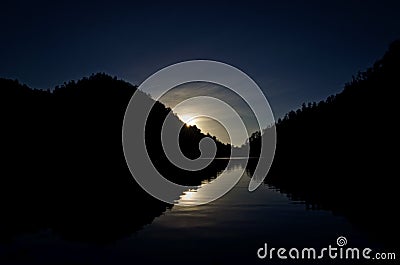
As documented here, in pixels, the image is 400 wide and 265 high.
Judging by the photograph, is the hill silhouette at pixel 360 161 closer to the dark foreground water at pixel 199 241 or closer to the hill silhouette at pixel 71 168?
the dark foreground water at pixel 199 241

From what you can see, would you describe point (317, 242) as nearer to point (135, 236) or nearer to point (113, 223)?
point (135, 236)

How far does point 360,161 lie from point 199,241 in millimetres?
74178

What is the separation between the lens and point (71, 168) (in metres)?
84.8

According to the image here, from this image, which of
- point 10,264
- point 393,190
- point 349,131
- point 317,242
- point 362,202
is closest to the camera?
point 10,264

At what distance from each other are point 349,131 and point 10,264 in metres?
108

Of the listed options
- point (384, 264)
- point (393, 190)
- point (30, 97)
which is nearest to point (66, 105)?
point (30, 97)

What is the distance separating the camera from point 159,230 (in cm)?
1758

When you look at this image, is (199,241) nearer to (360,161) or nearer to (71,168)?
(360,161)

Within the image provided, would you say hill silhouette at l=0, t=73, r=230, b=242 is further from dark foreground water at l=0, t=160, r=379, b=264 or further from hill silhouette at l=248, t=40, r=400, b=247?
hill silhouette at l=248, t=40, r=400, b=247

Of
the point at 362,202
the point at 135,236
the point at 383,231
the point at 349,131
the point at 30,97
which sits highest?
the point at 30,97

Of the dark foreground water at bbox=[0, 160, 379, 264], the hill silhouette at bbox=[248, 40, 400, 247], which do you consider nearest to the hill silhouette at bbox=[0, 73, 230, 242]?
the dark foreground water at bbox=[0, 160, 379, 264]

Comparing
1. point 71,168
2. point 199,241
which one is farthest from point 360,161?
point 199,241

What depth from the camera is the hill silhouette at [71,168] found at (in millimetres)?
20875

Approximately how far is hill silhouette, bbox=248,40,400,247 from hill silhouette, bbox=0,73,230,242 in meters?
12.9
